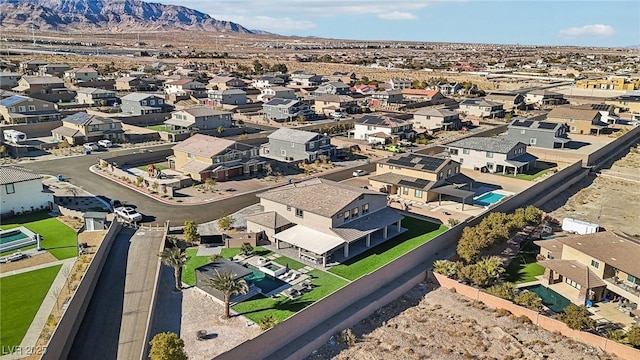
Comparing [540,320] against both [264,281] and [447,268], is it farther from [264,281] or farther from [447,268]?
[264,281]

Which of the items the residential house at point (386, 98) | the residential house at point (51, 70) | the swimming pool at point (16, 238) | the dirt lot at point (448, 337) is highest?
the residential house at point (51, 70)

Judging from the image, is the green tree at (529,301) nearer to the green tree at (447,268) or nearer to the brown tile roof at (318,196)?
the green tree at (447,268)

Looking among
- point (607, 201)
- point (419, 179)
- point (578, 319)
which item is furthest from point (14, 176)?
point (607, 201)

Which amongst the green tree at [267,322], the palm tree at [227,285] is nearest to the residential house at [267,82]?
the palm tree at [227,285]

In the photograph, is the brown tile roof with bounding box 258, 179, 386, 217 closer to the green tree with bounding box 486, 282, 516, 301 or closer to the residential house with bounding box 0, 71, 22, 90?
the green tree with bounding box 486, 282, 516, 301

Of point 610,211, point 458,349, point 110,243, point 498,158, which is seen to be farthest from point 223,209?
point 610,211

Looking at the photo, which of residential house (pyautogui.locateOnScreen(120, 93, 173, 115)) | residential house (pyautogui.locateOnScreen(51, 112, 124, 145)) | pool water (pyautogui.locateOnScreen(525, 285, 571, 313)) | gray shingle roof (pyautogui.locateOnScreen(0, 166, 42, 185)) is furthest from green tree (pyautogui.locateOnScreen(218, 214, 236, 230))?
residential house (pyautogui.locateOnScreen(120, 93, 173, 115))

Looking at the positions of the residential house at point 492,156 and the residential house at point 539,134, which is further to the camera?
the residential house at point 539,134
